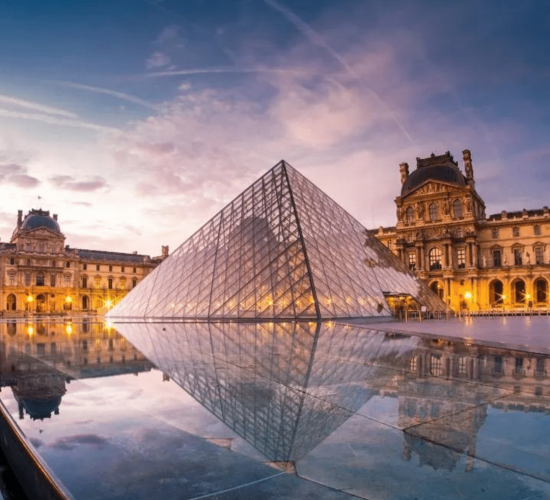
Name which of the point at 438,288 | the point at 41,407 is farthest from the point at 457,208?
the point at 41,407

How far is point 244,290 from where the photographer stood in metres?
26.0

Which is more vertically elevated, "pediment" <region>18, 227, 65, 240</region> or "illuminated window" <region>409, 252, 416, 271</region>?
"pediment" <region>18, 227, 65, 240</region>

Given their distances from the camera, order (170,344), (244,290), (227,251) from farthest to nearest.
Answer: (227,251) < (244,290) < (170,344)

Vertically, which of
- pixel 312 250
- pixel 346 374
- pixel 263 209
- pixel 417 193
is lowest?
pixel 346 374

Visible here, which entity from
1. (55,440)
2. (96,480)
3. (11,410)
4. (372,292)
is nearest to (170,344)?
(11,410)

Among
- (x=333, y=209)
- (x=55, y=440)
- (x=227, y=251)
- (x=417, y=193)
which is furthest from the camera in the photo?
(x=417, y=193)

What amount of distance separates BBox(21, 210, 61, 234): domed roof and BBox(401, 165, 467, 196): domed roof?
2268 inches

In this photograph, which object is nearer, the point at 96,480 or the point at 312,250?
the point at 96,480

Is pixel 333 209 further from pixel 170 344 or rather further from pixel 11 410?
pixel 11 410

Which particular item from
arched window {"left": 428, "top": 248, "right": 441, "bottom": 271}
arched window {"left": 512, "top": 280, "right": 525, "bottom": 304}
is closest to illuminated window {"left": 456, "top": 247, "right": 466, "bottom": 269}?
arched window {"left": 428, "top": 248, "right": 441, "bottom": 271}

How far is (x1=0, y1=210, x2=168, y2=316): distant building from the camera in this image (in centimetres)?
7331

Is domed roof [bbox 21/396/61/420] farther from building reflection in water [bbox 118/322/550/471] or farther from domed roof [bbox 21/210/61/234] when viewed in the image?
domed roof [bbox 21/210/61/234]

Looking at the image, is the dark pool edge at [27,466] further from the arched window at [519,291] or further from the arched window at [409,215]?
the arched window at [409,215]

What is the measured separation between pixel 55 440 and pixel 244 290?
2193cm
